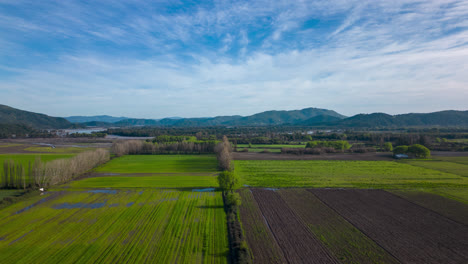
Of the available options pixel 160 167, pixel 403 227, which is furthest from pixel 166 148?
pixel 403 227

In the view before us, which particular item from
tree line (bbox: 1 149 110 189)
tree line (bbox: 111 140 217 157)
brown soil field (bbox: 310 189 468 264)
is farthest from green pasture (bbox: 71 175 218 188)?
tree line (bbox: 111 140 217 157)

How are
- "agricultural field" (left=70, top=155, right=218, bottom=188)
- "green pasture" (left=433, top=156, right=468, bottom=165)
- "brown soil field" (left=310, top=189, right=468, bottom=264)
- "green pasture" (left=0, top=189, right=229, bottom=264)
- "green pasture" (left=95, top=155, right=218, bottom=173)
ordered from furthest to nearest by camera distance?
"green pasture" (left=433, top=156, right=468, bottom=165)
"green pasture" (left=95, top=155, right=218, bottom=173)
"agricultural field" (left=70, top=155, right=218, bottom=188)
"brown soil field" (left=310, top=189, right=468, bottom=264)
"green pasture" (left=0, top=189, right=229, bottom=264)

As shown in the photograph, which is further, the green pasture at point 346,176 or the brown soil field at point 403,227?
the green pasture at point 346,176

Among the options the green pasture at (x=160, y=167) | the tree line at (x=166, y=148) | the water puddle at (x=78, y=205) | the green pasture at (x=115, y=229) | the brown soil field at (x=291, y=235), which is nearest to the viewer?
the brown soil field at (x=291, y=235)

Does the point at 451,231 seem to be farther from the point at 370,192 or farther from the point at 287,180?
the point at 287,180

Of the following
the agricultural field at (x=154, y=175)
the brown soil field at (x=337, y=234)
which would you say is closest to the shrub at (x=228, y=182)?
the agricultural field at (x=154, y=175)

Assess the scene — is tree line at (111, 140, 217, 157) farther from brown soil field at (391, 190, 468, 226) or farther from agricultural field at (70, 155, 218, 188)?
brown soil field at (391, 190, 468, 226)

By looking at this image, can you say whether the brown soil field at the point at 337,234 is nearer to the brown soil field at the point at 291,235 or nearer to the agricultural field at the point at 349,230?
the agricultural field at the point at 349,230
